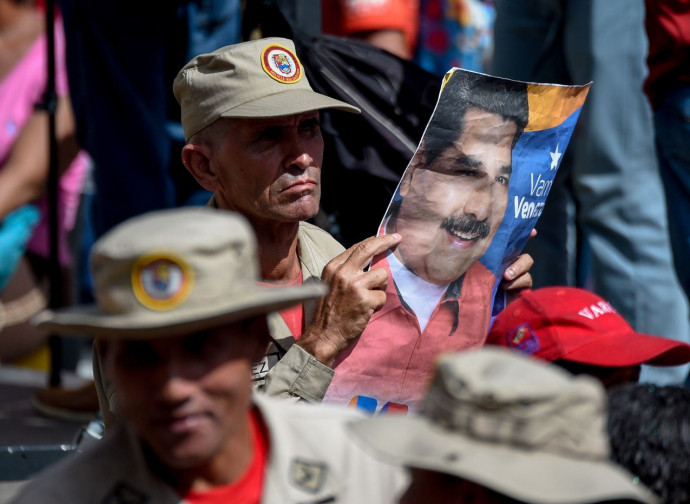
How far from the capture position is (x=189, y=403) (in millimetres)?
1835

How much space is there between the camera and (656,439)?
6.53 feet

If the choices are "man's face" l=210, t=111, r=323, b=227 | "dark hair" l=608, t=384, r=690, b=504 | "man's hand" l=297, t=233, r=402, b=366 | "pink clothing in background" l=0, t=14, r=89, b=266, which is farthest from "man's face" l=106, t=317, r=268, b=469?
"pink clothing in background" l=0, t=14, r=89, b=266

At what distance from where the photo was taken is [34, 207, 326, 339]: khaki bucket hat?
179 centimetres

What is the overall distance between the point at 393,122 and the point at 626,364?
1177 mm

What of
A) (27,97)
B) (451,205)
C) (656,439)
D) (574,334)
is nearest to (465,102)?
(451,205)

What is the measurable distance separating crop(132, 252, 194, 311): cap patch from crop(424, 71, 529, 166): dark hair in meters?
1.20

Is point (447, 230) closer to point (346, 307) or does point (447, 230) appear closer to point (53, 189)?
point (346, 307)

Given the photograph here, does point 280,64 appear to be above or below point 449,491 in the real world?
above

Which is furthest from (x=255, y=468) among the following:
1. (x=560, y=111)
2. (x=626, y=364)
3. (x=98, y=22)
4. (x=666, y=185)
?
(x=98, y=22)

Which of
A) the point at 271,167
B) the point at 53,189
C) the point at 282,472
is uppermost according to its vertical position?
the point at 271,167

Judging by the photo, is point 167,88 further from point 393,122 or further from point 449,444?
point 449,444

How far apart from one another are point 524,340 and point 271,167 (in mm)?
762

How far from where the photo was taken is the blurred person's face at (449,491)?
171 cm

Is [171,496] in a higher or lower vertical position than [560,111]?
lower
